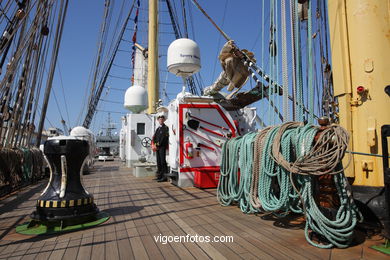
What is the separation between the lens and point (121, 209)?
3.78 m

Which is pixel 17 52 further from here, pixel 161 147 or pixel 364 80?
pixel 364 80

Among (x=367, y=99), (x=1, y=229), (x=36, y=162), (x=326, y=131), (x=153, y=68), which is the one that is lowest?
(x=1, y=229)

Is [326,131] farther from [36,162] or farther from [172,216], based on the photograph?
[36,162]

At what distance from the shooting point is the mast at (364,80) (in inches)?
105

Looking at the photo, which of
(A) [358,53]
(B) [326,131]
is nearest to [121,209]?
(B) [326,131]

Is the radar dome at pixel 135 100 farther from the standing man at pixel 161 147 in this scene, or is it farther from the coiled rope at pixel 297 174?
the coiled rope at pixel 297 174

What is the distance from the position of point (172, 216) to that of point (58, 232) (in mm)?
1244

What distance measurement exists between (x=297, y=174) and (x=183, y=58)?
4.49 m

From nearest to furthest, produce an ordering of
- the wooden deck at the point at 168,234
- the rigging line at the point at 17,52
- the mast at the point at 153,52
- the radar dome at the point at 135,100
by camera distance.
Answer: the wooden deck at the point at 168,234 < the rigging line at the point at 17,52 < the mast at the point at 153,52 < the radar dome at the point at 135,100

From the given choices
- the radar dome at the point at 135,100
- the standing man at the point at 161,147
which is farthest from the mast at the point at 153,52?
the standing man at the point at 161,147

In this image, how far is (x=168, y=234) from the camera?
2.67 m

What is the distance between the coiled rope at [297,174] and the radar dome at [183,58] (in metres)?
3.33

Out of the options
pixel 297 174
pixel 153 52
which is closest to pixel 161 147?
pixel 297 174

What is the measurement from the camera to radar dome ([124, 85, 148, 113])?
14069 millimetres
